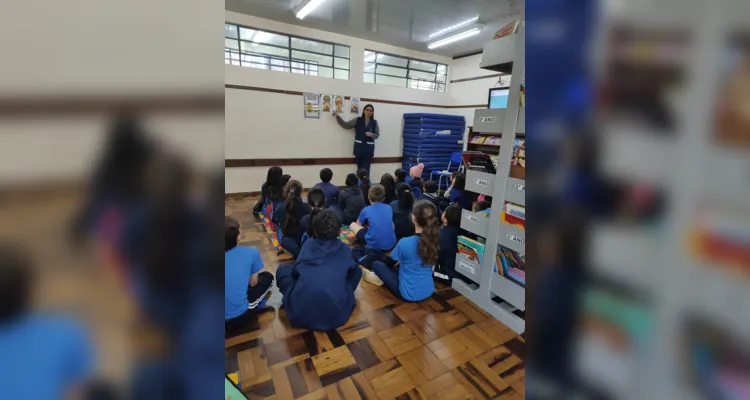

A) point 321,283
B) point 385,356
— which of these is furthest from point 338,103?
point 385,356

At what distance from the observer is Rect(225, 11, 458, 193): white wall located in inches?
190

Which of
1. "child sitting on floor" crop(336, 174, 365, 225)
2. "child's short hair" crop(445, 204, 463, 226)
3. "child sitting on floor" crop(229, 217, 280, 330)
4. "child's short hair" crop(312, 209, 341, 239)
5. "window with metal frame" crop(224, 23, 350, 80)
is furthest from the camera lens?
"window with metal frame" crop(224, 23, 350, 80)

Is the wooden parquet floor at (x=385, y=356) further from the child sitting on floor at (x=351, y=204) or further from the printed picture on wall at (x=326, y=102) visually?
the printed picture on wall at (x=326, y=102)

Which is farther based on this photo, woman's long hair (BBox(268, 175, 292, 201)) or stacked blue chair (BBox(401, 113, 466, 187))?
stacked blue chair (BBox(401, 113, 466, 187))

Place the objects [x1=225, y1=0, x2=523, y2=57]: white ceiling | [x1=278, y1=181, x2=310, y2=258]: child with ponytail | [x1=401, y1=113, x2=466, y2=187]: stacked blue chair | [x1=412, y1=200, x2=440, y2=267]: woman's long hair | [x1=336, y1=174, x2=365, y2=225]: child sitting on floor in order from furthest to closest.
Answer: [x1=401, y1=113, x2=466, y2=187]: stacked blue chair < [x1=225, y1=0, x2=523, y2=57]: white ceiling < [x1=336, y1=174, x2=365, y2=225]: child sitting on floor < [x1=278, y1=181, x2=310, y2=258]: child with ponytail < [x1=412, y1=200, x2=440, y2=267]: woman's long hair

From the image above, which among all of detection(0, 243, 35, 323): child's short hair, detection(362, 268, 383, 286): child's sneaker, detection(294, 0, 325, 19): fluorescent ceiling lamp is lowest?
detection(362, 268, 383, 286): child's sneaker

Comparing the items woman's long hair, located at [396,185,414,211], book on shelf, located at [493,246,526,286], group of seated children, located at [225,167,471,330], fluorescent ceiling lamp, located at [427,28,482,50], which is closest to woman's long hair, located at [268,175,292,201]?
group of seated children, located at [225,167,471,330]

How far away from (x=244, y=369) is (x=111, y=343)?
1.56 meters

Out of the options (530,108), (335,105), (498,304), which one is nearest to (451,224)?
(498,304)

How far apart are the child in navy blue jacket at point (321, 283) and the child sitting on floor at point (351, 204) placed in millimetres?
1535

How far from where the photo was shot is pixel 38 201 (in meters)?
0.21

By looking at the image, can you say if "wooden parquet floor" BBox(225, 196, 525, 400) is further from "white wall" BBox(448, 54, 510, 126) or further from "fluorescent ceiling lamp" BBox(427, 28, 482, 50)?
"white wall" BBox(448, 54, 510, 126)

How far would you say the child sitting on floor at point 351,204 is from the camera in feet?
11.5

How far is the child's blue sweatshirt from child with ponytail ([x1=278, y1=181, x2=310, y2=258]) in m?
0.93
